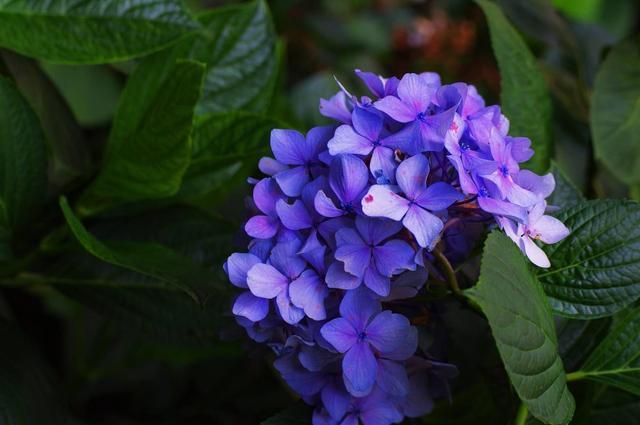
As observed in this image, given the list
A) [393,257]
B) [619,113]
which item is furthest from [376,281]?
[619,113]

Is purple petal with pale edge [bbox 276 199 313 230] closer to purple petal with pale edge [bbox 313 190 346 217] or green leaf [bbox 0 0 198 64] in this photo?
purple petal with pale edge [bbox 313 190 346 217]

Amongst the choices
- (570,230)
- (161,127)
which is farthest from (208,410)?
(570,230)

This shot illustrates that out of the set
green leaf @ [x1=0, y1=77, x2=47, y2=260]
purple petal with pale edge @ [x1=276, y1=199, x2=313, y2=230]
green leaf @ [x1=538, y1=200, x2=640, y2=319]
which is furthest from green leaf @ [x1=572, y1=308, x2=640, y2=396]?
green leaf @ [x1=0, y1=77, x2=47, y2=260]

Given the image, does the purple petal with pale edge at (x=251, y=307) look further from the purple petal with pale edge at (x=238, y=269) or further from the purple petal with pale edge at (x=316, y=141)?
the purple petal with pale edge at (x=316, y=141)

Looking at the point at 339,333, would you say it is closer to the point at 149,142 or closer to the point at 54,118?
the point at 149,142

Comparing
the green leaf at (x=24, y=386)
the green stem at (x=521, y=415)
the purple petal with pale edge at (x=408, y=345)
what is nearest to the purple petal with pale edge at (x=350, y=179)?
the purple petal with pale edge at (x=408, y=345)

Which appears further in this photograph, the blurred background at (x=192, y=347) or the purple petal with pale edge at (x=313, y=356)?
the blurred background at (x=192, y=347)
